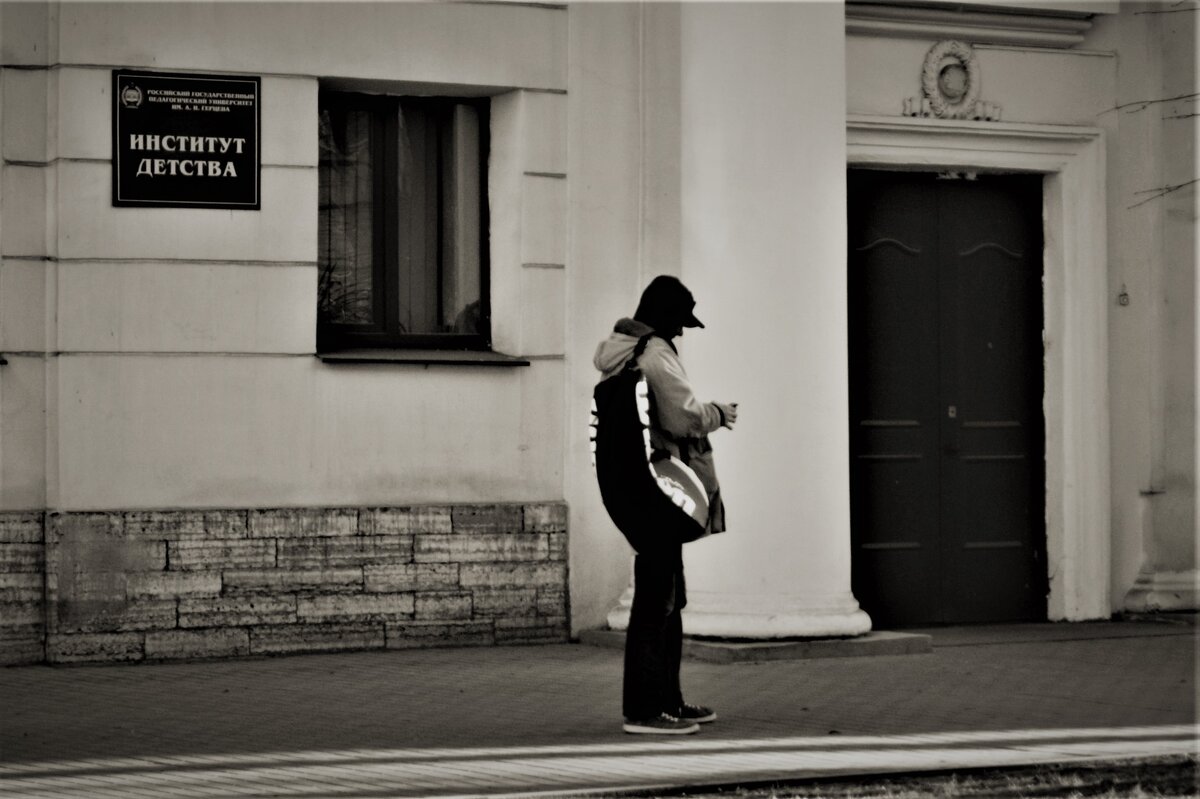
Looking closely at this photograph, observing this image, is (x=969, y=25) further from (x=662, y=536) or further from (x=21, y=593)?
(x=21, y=593)

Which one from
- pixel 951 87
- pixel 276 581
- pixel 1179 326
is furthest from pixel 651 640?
pixel 1179 326

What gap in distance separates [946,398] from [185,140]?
16.6 ft

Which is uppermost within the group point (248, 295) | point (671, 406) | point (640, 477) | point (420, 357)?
point (248, 295)

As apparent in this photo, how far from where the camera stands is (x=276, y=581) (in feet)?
35.3

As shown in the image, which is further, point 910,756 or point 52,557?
point 52,557

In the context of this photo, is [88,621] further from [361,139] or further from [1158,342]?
[1158,342]

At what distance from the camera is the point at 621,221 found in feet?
37.8

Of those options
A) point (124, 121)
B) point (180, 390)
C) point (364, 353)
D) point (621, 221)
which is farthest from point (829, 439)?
point (124, 121)

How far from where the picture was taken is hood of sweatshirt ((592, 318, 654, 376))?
8.01 m

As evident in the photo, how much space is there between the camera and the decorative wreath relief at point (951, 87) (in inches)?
474

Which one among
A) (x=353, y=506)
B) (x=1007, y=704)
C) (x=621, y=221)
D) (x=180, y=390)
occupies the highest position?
(x=621, y=221)

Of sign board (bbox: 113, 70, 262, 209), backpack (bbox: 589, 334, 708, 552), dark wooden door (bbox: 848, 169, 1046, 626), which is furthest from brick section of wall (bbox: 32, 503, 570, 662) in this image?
backpack (bbox: 589, 334, 708, 552)

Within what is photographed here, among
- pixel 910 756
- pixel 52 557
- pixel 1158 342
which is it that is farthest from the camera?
pixel 1158 342

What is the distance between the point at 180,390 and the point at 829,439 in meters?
3.72
